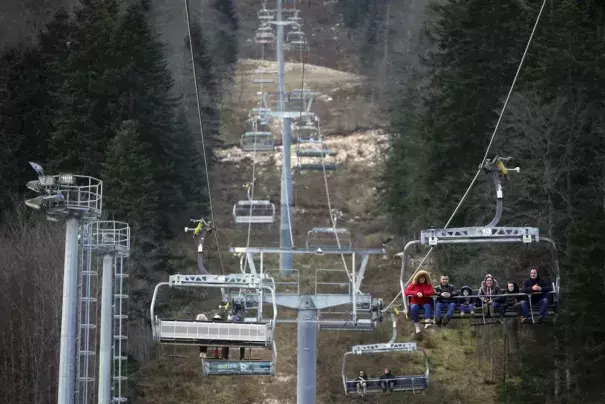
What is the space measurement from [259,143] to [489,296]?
41348 mm

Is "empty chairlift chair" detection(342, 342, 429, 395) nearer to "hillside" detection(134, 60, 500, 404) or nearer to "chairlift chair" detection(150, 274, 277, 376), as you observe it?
"hillside" detection(134, 60, 500, 404)

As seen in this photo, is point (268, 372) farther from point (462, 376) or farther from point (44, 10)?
point (44, 10)

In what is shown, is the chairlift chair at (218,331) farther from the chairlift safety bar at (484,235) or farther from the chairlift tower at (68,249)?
the chairlift tower at (68,249)

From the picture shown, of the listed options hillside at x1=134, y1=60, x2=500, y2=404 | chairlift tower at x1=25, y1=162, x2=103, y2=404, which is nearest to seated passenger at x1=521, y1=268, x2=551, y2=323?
hillside at x1=134, y1=60, x2=500, y2=404

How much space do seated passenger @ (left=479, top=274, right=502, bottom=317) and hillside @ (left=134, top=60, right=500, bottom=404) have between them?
6.32 m

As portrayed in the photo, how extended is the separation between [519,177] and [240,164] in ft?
140

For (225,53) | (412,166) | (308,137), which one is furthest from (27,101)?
(225,53)

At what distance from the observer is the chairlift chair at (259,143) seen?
6992cm

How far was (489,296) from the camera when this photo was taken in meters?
30.7

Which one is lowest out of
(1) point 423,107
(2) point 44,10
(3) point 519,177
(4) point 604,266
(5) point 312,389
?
(5) point 312,389

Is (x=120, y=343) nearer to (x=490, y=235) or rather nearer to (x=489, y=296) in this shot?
(x=489, y=296)

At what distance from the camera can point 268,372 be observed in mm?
35031

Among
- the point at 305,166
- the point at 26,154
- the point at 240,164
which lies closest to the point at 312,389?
the point at 305,166

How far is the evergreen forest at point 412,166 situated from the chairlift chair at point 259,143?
2440mm
